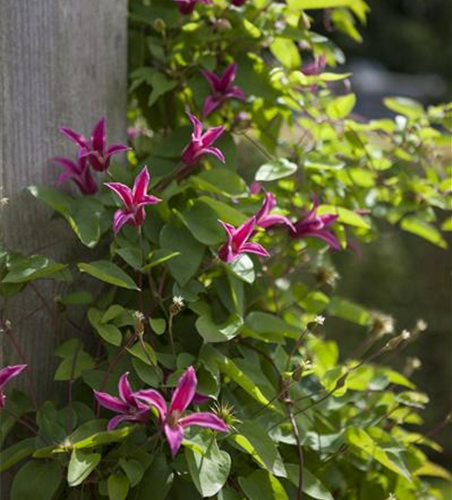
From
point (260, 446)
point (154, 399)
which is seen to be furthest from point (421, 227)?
point (154, 399)

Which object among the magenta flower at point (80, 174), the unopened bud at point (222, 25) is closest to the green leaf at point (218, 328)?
the magenta flower at point (80, 174)

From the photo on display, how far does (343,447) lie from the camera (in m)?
1.71

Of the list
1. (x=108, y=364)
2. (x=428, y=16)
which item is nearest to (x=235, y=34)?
(x=108, y=364)

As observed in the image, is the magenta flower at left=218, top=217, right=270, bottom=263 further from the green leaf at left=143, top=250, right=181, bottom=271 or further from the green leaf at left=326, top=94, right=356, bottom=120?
the green leaf at left=326, top=94, right=356, bottom=120

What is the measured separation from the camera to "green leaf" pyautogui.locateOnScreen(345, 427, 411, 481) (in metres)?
1.60

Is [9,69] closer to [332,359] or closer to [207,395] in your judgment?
[207,395]

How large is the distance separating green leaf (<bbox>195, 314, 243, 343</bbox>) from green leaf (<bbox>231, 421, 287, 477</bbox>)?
148mm

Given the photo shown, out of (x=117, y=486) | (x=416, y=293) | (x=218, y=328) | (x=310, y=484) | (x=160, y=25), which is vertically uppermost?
(x=160, y=25)

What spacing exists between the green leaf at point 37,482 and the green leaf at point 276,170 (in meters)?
0.62

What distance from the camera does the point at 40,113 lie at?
65.6 inches

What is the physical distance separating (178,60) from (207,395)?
0.75m

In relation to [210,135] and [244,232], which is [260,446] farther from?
[210,135]

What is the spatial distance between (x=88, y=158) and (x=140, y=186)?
0.21m

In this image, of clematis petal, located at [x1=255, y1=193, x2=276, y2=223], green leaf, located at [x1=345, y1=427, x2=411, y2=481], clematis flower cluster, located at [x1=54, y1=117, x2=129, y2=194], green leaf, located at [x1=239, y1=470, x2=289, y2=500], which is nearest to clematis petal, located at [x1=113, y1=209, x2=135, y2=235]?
clematis flower cluster, located at [x1=54, y1=117, x2=129, y2=194]
